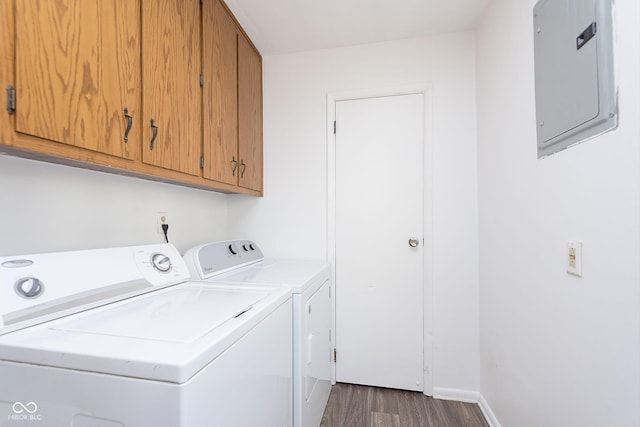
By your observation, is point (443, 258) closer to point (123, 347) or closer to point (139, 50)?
point (123, 347)

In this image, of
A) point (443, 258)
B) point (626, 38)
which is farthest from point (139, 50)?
point (443, 258)

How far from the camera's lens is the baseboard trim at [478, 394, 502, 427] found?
5.12 feet

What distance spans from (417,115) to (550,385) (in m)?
1.65

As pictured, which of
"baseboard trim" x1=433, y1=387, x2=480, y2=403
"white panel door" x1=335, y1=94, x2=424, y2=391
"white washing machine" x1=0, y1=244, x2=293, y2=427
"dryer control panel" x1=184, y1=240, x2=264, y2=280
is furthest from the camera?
"white panel door" x1=335, y1=94, x2=424, y2=391

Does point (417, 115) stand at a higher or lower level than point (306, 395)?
higher

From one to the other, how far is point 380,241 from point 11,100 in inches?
73.0

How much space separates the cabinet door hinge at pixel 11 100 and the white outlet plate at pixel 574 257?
1682mm

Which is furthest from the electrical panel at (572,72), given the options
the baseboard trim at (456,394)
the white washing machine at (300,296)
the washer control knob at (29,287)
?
the washer control knob at (29,287)

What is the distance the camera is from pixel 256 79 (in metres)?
2.09

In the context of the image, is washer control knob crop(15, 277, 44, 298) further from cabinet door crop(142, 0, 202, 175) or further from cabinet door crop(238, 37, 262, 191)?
cabinet door crop(238, 37, 262, 191)

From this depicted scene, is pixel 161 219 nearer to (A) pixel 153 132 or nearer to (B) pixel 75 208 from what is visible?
(B) pixel 75 208

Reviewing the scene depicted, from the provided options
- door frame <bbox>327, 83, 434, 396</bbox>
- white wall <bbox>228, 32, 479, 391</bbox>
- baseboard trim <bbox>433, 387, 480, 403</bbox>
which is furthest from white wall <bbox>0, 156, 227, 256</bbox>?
baseboard trim <bbox>433, 387, 480, 403</bbox>

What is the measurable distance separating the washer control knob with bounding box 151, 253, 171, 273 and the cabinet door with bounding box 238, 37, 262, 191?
71 centimetres

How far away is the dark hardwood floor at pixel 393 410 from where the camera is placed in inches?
64.4
